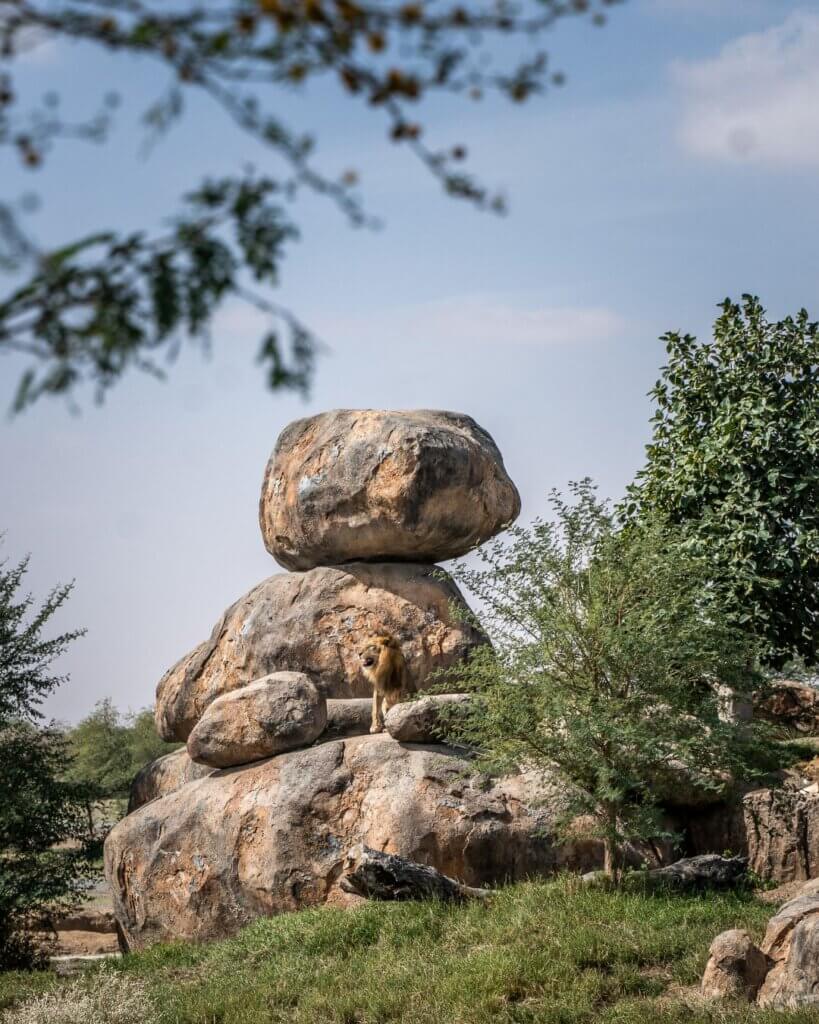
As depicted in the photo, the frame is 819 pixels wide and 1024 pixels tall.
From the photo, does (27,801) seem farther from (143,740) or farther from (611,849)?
(143,740)

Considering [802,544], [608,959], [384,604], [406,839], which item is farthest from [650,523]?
[608,959]

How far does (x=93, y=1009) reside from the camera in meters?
12.6

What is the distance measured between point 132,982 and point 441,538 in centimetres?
876

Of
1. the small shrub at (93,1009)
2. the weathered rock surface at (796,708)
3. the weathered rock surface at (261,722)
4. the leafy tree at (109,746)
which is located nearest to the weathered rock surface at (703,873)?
the weathered rock surface at (261,722)

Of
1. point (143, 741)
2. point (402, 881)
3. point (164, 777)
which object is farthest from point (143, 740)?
point (402, 881)

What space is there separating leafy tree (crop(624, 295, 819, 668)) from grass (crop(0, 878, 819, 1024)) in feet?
18.3

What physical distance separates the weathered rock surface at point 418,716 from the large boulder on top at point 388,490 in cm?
364

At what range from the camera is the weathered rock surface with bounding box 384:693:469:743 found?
1788 centimetres

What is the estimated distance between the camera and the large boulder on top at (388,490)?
20562 mm

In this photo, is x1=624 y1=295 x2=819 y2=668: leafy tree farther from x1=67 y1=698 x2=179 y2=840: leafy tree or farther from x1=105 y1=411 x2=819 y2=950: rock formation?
x1=67 y1=698 x2=179 y2=840: leafy tree

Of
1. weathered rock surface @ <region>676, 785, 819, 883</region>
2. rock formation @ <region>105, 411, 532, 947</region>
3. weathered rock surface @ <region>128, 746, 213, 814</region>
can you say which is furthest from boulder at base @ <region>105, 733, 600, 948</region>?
weathered rock surface @ <region>676, 785, 819, 883</region>

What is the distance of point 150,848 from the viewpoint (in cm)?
1889

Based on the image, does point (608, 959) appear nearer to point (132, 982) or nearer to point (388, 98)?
point (132, 982)

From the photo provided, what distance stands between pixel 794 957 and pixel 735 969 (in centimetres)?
63
